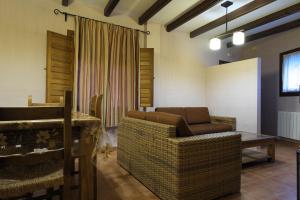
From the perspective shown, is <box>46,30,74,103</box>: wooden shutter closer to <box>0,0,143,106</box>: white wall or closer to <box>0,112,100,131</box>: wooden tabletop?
<box>0,0,143,106</box>: white wall

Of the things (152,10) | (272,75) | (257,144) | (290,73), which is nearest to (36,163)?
(257,144)

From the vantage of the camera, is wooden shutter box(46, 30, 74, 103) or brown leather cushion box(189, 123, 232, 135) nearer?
wooden shutter box(46, 30, 74, 103)

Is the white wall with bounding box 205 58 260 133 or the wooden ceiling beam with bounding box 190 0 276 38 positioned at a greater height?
the wooden ceiling beam with bounding box 190 0 276 38

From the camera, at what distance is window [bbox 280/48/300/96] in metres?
4.32

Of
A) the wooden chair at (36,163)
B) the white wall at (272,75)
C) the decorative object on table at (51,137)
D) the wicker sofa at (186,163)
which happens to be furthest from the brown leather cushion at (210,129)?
the wooden chair at (36,163)

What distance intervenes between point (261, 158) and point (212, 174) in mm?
1691

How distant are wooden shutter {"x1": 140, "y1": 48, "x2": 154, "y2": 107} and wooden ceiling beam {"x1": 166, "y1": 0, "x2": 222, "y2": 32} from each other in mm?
854

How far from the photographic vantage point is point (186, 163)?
1.67 metres

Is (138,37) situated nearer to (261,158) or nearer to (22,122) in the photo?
(261,158)

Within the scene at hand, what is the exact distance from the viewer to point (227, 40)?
5473 mm

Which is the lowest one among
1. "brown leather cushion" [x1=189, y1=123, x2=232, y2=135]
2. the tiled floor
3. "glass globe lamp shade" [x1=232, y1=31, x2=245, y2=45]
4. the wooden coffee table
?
the tiled floor

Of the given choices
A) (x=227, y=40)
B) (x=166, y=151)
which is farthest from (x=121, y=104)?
(x=227, y=40)

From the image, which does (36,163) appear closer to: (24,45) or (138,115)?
(138,115)

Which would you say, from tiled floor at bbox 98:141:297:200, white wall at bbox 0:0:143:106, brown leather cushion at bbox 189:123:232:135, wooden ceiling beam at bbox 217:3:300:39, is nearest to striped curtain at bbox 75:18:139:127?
white wall at bbox 0:0:143:106
